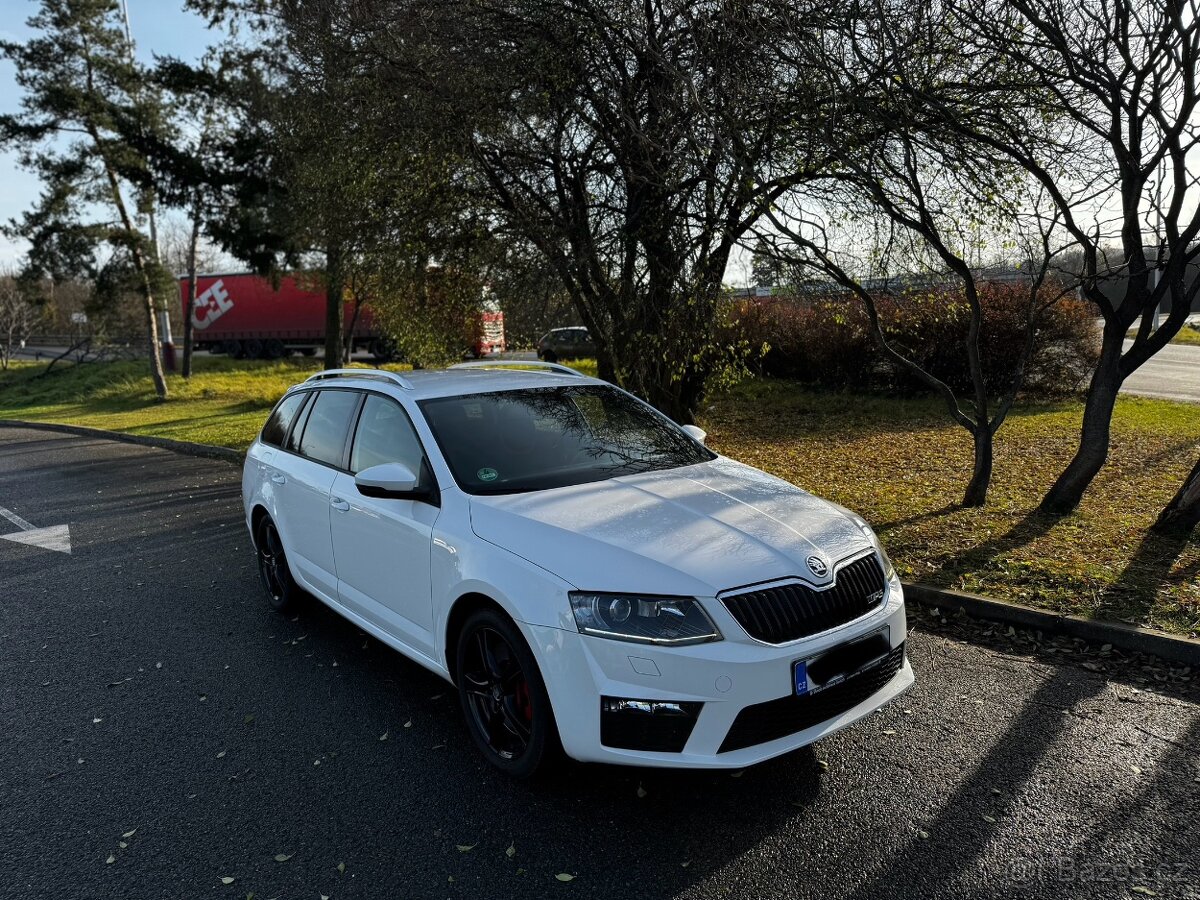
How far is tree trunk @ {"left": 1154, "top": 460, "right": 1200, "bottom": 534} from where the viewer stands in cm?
617

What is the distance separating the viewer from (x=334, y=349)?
1964 centimetres

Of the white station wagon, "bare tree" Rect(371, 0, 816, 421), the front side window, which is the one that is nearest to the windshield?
the white station wagon

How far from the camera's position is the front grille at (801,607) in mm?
3025

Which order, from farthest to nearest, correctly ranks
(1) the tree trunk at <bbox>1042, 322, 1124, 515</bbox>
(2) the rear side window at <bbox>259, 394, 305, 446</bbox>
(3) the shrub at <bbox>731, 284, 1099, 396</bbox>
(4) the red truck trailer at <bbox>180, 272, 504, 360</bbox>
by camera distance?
(4) the red truck trailer at <bbox>180, 272, 504, 360</bbox>, (3) the shrub at <bbox>731, 284, 1099, 396</bbox>, (1) the tree trunk at <bbox>1042, 322, 1124, 515</bbox>, (2) the rear side window at <bbox>259, 394, 305, 446</bbox>

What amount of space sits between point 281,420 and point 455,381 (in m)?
1.75

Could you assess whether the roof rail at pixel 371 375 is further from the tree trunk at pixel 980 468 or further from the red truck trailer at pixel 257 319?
the red truck trailer at pixel 257 319

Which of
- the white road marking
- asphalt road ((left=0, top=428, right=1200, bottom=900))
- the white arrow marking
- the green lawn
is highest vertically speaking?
the green lawn

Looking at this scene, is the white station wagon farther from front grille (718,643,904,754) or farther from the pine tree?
the pine tree

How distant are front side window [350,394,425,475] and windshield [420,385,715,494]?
153mm

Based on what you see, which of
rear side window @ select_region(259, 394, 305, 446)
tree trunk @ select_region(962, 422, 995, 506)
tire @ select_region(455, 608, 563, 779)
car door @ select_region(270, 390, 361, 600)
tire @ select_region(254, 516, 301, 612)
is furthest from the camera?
tree trunk @ select_region(962, 422, 995, 506)

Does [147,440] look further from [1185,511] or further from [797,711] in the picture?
[1185,511]

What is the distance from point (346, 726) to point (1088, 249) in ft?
21.2

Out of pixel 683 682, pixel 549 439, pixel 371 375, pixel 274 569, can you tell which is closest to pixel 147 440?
pixel 274 569

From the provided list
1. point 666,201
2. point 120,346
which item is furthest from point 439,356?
point 120,346
